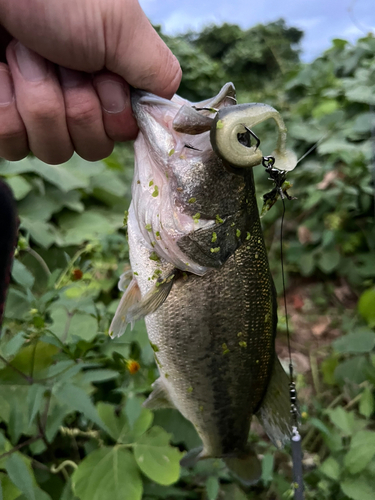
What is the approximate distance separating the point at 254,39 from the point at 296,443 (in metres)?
12.2

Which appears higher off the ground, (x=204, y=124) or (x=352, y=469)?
(x=204, y=124)

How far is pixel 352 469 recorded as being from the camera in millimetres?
1511

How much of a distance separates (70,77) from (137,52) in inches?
8.1

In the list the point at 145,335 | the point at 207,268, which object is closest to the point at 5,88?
the point at 207,268

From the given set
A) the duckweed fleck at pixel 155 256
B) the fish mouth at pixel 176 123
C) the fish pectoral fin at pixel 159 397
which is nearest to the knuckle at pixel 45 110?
the fish mouth at pixel 176 123

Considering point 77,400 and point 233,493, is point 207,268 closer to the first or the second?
point 77,400

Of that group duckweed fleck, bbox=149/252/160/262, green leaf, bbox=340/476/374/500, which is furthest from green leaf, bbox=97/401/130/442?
green leaf, bbox=340/476/374/500

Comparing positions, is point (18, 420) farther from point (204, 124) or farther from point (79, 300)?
point (204, 124)

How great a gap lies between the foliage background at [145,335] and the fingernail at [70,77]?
631 mm

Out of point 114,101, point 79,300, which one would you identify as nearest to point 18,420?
point 79,300

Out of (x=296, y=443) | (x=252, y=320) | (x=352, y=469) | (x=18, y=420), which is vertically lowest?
(x=352, y=469)

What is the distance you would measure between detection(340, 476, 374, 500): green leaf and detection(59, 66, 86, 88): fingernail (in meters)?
1.74

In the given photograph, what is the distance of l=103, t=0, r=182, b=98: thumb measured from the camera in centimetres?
92

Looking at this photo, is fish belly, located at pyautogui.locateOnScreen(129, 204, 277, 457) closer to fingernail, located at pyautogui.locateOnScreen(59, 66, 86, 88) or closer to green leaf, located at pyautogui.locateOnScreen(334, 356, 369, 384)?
fingernail, located at pyautogui.locateOnScreen(59, 66, 86, 88)
